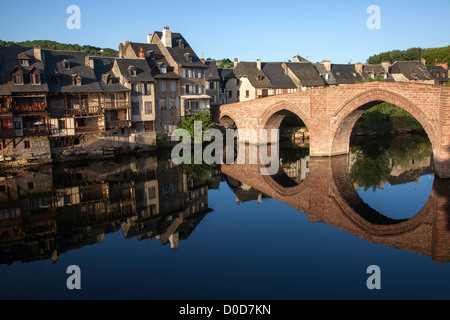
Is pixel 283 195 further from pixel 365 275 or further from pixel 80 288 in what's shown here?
pixel 80 288

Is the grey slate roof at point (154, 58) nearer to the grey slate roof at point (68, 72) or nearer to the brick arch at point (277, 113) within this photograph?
the grey slate roof at point (68, 72)

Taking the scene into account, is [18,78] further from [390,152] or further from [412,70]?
[412,70]

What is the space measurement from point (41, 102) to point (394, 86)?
29.0 meters

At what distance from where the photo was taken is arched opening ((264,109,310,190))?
31731 mm

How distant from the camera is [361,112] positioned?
117 feet

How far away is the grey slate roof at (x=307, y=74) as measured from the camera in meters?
61.7

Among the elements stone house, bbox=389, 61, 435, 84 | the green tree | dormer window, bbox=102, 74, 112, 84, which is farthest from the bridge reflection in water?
stone house, bbox=389, 61, 435, 84

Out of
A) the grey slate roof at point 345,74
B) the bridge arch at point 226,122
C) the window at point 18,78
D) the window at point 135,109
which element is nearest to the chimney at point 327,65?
the grey slate roof at point 345,74

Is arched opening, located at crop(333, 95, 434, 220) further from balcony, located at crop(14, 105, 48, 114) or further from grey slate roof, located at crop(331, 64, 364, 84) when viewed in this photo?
balcony, located at crop(14, 105, 48, 114)

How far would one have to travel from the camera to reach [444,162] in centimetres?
2722

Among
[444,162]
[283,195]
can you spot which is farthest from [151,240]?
[444,162]

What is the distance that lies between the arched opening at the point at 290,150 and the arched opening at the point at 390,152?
3.98m

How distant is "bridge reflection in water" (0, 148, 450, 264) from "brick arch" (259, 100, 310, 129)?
16.0ft

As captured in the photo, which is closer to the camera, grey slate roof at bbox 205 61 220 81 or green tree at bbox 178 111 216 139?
green tree at bbox 178 111 216 139
